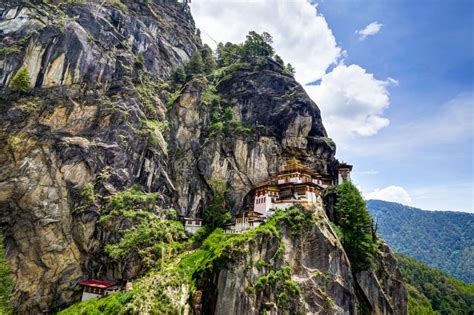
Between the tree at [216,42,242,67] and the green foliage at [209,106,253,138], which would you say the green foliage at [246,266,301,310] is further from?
the tree at [216,42,242,67]

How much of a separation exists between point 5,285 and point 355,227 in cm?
4345

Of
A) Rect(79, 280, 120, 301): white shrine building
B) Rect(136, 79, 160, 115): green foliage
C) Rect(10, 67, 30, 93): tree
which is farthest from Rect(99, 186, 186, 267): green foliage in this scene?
Rect(10, 67, 30, 93): tree

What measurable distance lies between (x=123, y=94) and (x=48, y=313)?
1308 inches

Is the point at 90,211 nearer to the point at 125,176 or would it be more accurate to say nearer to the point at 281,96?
the point at 125,176

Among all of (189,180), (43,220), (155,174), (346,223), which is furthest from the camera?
(189,180)

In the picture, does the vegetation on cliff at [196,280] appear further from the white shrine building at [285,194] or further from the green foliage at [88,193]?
the green foliage at [88,193]

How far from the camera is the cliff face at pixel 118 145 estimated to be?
36.2 meters

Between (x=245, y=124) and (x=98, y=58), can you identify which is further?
(x=245, y=124)

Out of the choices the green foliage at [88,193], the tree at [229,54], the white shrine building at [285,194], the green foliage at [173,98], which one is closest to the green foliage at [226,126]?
the green foliage at [173,98]

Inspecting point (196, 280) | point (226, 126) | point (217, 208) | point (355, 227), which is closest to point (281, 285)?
point (196, 280)

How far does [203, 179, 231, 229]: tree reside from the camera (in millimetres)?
46188

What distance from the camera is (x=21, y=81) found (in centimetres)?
4184

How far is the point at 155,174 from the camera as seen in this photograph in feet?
155

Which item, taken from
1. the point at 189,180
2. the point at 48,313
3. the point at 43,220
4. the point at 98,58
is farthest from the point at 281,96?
the point at 48,313
